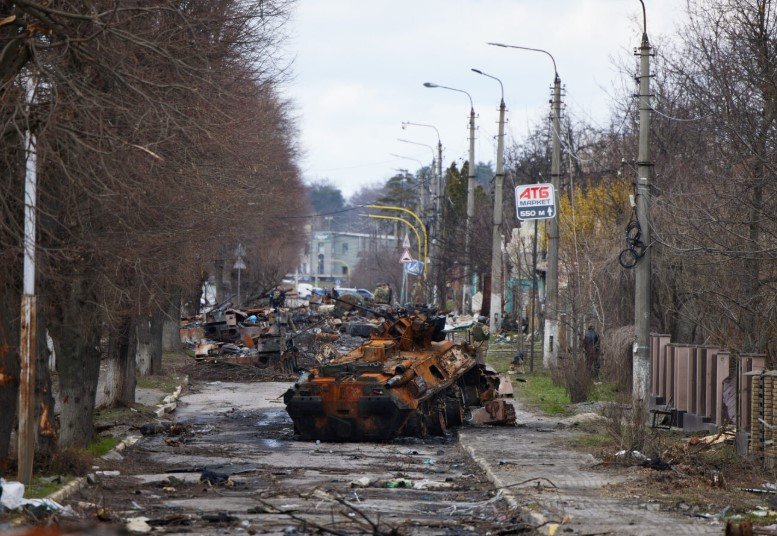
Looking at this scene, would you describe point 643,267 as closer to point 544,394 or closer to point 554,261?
point 544,394

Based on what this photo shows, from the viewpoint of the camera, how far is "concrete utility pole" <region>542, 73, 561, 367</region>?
31953mm

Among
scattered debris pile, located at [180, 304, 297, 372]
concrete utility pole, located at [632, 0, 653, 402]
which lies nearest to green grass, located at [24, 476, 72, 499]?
concrete utility pole, located at [632, 0, 653, 402]

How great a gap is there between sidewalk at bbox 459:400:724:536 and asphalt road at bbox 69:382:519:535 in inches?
12.7

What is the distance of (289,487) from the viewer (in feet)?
49.6

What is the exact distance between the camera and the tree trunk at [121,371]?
2427 centimetres

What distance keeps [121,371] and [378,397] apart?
21.3 feet

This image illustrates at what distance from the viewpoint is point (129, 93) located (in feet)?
49.7

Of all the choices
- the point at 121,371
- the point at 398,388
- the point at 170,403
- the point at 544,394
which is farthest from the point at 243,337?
the point at 398,388

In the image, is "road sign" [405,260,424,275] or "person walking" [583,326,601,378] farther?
"road sign" [405,260,424,275]

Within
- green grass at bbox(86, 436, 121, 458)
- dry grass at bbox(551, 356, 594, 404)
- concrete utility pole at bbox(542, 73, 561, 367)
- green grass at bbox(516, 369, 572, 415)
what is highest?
concrete utility pole at bbox(542, 73, 561, 367)

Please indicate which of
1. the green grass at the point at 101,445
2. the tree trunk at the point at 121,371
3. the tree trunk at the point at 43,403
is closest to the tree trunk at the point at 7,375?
A: the tree trunk at the point at 43,403

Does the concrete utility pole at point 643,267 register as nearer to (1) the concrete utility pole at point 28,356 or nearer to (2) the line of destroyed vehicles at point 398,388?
(2) the line of destroyed vehicles at point 398,388

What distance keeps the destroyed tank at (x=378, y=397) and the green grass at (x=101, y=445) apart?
3181 mm

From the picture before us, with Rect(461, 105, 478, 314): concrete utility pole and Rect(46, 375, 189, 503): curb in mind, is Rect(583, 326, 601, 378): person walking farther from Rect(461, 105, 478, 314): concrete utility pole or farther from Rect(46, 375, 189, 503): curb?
Rect(461, 105, 478, 314): concrete utility pole
